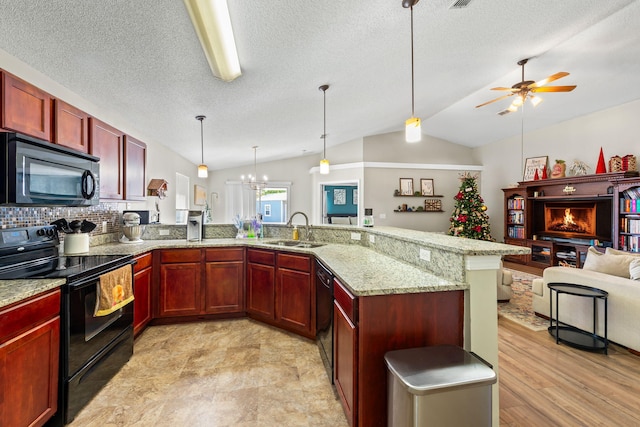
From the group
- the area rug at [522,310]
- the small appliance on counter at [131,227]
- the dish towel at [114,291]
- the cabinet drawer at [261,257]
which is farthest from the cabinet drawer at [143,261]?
the area rug at [522,310]

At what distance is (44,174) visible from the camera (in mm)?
1833

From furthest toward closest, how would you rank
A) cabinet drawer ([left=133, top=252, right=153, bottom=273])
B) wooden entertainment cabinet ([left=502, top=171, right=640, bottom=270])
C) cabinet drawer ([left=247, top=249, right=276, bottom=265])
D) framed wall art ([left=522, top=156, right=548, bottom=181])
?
1. framed wall art ([left=522, top=156, right=548, bottom=181])
2. wooden entertainment cabinet ([left=502, top=171, right=640, bottom=270])
3. cabinet drawer ([left=247, top=249, right=276, bottom=265])
4. cabinet drawer ([left=133, top=252, right=153, bottom=273])

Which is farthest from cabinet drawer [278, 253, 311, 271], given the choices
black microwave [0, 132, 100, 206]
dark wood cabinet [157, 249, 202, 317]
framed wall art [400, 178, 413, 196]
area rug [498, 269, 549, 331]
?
framed wall art [400, 178, 413, 196]

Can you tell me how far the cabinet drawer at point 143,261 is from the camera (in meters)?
2.73

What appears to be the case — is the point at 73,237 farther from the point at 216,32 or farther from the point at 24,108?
the point at 216,32

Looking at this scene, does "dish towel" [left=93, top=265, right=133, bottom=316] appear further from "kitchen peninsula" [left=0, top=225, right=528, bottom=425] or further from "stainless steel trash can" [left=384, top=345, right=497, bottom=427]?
"stainless steel trash can" [left=384, top=345, right=497, bottom=427]

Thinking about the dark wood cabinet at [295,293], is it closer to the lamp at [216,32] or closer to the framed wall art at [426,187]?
the lamp at [216,32]

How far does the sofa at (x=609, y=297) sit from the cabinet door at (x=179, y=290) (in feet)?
12.9

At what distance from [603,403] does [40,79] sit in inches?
180

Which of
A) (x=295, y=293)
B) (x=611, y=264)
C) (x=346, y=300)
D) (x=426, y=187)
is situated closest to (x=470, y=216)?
(x=426, y=187)

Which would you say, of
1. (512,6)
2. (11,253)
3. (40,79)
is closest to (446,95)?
(512,6)

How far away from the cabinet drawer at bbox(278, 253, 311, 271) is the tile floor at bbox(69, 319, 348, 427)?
71 centimetres

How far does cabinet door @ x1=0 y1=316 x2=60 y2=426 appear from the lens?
1.36 m

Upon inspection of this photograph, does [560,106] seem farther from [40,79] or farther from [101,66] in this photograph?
[40,79]
